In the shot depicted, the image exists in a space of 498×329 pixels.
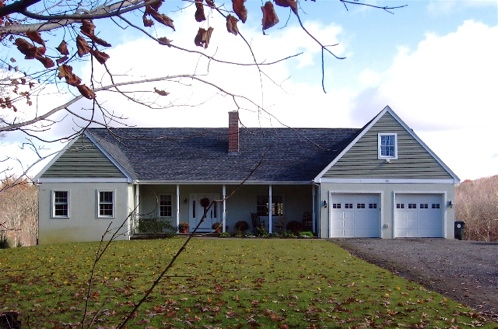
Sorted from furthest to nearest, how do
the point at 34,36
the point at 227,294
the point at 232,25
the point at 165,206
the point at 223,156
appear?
the point at 223,156 < the point at 165,206 < the point at 227,294 < the point at 232,25 < the point at 34,36

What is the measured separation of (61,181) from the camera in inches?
1053

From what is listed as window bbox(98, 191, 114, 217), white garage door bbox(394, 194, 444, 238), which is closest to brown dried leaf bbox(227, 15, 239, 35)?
window bbox(98, 191, 114, 217)

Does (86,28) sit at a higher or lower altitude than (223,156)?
lower

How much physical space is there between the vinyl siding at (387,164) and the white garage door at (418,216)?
1.07 meters

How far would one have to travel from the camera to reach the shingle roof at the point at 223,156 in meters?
28.8

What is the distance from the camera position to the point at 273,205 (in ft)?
100

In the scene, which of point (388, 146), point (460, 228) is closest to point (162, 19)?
point (388, 146)

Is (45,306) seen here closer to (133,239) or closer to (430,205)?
(133,239)

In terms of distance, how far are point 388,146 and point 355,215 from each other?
11.9ft

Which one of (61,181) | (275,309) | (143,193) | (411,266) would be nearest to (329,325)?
(275,309)

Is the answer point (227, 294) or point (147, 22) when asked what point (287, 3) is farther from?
point (227, 294)

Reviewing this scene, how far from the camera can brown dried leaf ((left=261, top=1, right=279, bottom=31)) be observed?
2938 millimetres

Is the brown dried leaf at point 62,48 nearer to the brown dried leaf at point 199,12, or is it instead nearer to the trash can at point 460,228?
Result: the brown dried leaf at point 199,12

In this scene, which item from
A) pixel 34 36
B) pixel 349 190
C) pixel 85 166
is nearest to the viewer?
pixel 34 36
